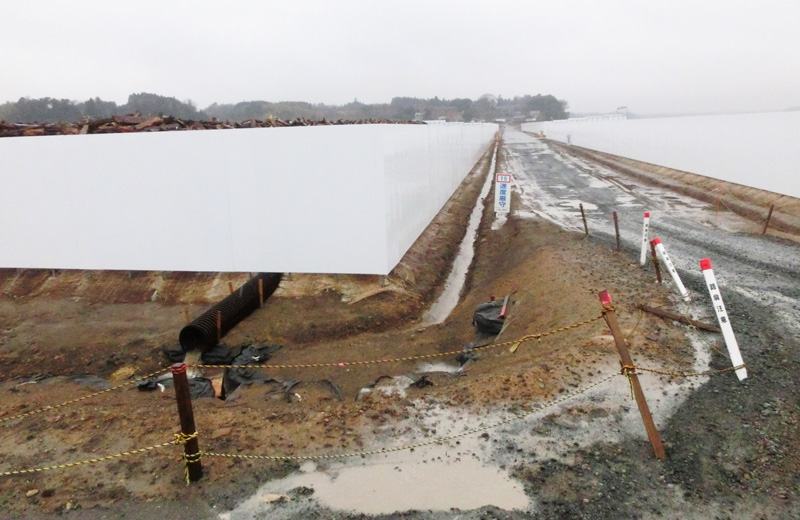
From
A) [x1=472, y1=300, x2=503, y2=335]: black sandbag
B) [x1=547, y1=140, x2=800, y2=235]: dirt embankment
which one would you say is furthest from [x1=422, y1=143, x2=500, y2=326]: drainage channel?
[x1=547, y1=140, x2=800, y2=235]: dirt embankment

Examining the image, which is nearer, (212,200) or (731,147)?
(212,200)

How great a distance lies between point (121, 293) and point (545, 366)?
34.6 ft

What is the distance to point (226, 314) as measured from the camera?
9789 millimetres

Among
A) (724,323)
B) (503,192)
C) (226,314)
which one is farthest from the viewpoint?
(503,192)

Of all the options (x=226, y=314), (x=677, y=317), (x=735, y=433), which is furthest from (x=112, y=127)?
(x=735, y=433)

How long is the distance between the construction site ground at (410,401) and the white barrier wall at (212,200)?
0.85 metres

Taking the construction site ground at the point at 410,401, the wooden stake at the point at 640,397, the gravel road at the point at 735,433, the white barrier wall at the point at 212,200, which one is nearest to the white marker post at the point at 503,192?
the white barrier wall at the point at 212,200

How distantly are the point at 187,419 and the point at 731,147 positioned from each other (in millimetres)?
24293

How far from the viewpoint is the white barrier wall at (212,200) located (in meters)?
10.5

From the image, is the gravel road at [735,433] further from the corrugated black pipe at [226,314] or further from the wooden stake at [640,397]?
the corrugated black pipe at [226,314]

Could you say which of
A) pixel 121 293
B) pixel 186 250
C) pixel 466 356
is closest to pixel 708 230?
pixel 466 356

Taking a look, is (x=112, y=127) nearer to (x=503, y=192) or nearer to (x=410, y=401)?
(x=410, y=401)

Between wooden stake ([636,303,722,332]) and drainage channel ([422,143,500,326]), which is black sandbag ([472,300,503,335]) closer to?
drainage channel ([422,143,500,326])

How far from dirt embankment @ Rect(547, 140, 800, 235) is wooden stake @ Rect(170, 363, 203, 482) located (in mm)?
16208
